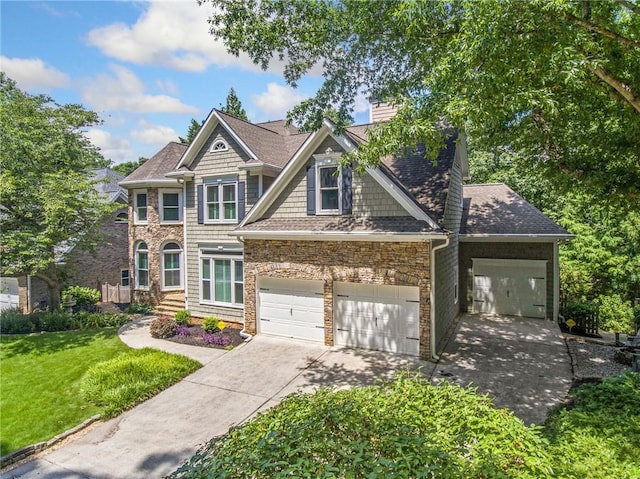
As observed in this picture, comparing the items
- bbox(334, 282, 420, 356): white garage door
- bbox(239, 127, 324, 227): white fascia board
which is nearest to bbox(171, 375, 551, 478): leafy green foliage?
bbox(334, 282, 420, 356): white garage door

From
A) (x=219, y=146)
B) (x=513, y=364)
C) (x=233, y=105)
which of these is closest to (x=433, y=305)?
(x=513, y=364)

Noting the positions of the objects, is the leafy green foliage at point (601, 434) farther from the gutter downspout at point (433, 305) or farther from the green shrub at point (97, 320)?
the green shrub at point (97, 320)

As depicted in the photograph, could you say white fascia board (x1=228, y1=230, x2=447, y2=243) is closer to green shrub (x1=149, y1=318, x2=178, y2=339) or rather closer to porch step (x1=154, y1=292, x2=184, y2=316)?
green shrub (x1=149, y1=318, x2=178, y2=339)

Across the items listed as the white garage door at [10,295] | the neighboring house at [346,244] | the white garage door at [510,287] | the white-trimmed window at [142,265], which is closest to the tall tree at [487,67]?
the neighboring house at [346,244]

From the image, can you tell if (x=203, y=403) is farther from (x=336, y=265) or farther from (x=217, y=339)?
(x=336, y=265)

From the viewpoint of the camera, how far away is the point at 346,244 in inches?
428

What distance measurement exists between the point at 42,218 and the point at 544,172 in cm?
1858

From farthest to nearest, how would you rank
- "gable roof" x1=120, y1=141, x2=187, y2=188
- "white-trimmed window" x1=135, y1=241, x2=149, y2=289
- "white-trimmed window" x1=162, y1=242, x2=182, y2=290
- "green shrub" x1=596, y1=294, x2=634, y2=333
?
"white-trimmed window" x1=135, y1=241, x2=149, y2=289, "white-trimmed window" x1=162, y1=242, x2=182, y2=290, "green shrub" x1=596, y1=294, x2=634, y2=333, "gable roof" x1=120, y1=141, x2=187, y2=188

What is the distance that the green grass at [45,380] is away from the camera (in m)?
7.64

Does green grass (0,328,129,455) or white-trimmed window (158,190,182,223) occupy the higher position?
white-trimmed window (158,190,182,223)

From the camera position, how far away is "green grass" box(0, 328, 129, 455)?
25.1 ft

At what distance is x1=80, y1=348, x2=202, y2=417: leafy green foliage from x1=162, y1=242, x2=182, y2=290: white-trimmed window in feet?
20.6

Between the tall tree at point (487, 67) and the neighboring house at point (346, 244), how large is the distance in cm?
210

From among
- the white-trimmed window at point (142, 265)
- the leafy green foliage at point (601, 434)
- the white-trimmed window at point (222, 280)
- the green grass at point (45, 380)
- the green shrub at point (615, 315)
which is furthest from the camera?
the white-trimmed window at point (142, 265)
